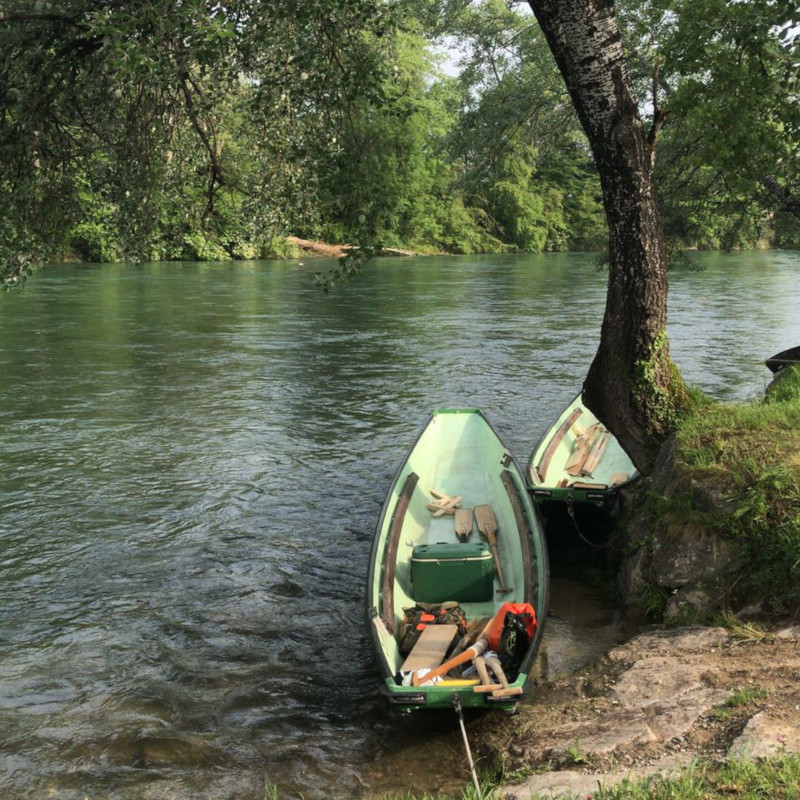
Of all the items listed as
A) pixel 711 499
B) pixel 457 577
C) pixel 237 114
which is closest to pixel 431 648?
pixel 457 577

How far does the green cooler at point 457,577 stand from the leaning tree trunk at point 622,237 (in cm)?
209

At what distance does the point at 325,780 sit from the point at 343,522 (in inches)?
212

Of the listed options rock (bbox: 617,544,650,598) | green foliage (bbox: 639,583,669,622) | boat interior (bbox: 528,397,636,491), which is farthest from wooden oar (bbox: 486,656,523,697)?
boat interior (bbox: 528,397,636,491)

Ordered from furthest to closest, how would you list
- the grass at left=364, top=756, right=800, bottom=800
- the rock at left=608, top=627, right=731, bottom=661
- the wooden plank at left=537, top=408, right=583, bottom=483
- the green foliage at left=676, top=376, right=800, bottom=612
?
the wooden plank at left=537, top=408, right=583, bottom=483, the green foliage at left=676, top=376, right=800, bottom=612, the rock at left=608, top=627, right=731, bottom=661, the grass at left=364, top=756, right=800, bottom=800

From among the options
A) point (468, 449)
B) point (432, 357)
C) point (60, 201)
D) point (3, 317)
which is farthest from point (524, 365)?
point (3, 317)

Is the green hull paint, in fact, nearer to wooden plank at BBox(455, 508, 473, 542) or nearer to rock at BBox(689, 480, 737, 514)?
rock at BBox(689, 480, 737, 514)

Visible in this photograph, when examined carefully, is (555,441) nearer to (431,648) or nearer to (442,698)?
(431,648)

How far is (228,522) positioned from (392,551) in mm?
3568

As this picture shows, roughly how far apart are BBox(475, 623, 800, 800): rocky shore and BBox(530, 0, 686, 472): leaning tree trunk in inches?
103

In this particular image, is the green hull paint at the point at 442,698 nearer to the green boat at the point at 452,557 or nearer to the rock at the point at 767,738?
the green boat at the point at 452,557

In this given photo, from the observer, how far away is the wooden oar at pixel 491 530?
821 cm

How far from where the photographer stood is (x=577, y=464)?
1145 centimetres

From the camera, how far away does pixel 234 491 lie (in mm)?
12336

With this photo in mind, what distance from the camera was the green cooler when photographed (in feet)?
26.1
